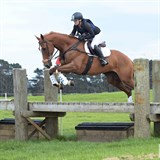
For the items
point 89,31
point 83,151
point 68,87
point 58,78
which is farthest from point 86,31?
point 68,87

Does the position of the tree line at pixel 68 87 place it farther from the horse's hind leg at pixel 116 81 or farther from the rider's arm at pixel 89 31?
the rider's arm at pixel 89 31

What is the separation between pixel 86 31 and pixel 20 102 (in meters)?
2.42

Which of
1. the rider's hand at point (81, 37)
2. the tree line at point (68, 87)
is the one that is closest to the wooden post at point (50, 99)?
the rider's hand at point (81, 37)

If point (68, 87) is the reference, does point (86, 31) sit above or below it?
above

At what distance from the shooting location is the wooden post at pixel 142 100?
32.6ft

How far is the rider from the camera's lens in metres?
11.4

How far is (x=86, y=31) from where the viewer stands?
38.0 feet

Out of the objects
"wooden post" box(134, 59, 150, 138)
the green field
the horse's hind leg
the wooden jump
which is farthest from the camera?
the horse's hind leg

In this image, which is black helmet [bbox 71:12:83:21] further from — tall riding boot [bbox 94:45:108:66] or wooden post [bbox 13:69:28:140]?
wooden post [bbox 13:69:28:140]

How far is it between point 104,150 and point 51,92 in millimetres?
4165

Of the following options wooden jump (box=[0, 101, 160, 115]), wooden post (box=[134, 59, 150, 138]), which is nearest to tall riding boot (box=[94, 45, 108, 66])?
wooden jump (box=[0, 101, 160, 115])

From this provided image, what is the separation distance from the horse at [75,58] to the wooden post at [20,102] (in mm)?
854

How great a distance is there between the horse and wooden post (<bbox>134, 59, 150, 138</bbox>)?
1.93 m

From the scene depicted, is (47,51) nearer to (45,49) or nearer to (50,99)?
(45,49)
